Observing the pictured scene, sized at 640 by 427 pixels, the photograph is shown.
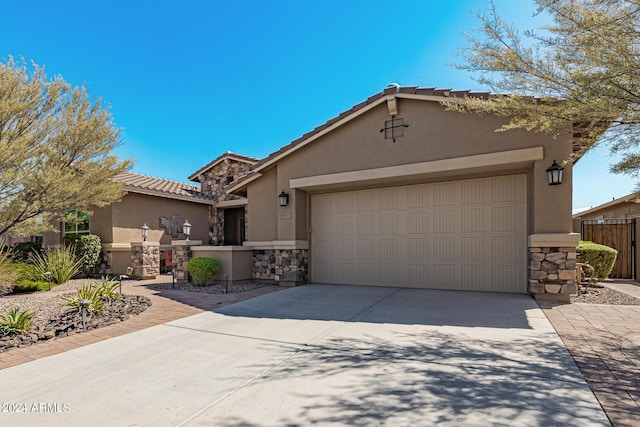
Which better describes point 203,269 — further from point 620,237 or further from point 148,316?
point 620,237

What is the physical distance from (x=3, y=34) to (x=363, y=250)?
33.8 feet

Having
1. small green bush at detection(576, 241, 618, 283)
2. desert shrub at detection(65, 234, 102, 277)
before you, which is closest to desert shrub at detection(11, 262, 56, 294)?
desert shrub at detection(65, 234, 102, 277)

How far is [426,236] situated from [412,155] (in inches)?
80.2

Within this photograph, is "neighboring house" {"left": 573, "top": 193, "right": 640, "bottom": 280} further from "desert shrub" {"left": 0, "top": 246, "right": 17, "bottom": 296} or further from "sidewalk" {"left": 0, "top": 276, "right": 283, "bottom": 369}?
"desert shrub" {"left": 0, "top": 246, "right": 17, "bottom": 296}

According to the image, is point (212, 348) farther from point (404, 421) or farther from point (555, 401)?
point (555, 401)

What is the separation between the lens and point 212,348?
13.4 ft

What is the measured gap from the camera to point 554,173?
6051mm

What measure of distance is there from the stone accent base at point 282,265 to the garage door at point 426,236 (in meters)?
0.43

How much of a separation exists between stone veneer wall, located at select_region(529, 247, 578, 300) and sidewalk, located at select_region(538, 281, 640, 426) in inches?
11.6

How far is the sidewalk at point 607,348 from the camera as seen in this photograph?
258 cm

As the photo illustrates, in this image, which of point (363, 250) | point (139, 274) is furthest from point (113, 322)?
point (139, 274)

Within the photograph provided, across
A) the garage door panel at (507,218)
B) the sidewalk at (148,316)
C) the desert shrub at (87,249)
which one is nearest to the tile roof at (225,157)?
the desert shrub at (87,249)

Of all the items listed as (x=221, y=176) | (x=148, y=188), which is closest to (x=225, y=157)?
(x=221, y=176)

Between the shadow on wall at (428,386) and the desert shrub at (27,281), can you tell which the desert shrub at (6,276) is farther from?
the shadow on wall at (428,386)
